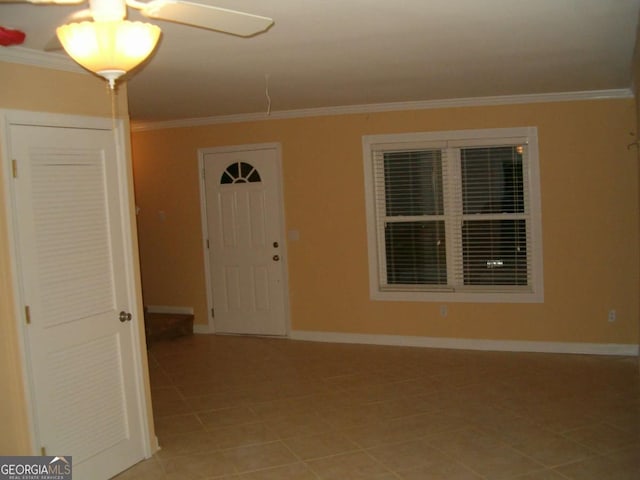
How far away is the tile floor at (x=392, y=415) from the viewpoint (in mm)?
3744

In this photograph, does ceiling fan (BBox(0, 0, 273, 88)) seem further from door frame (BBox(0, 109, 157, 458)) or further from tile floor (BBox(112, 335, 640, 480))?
tile floor (BBox(112, 335, 640, 480))

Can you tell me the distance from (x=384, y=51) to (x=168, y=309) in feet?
15.7

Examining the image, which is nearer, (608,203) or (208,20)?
(208,20)

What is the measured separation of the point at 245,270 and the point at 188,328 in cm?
96

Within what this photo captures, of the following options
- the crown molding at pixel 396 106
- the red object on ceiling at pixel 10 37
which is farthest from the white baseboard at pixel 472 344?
the red object on ceiling at pixel 10 37

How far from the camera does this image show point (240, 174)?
23.1 ft

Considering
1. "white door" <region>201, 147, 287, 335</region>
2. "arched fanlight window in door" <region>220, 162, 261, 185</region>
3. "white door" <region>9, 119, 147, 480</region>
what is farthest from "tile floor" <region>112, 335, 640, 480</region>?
"arched fanlight window in door" <region>220, 162, 261, 185</region>

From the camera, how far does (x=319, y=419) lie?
456 cm

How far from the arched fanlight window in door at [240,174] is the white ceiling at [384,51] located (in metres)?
1.20

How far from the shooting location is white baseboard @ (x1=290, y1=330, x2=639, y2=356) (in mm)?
5887

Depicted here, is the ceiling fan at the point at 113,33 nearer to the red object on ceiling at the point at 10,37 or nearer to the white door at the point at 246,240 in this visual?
the red object on ceiling at the point at 10,37

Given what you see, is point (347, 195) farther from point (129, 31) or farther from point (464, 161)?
point (129, 31)

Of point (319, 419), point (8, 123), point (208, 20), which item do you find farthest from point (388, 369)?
point (208, 20)

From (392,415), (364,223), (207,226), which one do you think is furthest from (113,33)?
(207,226)
